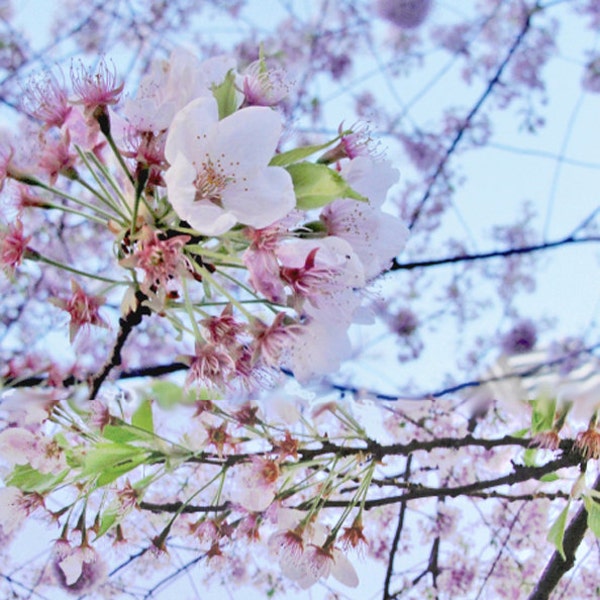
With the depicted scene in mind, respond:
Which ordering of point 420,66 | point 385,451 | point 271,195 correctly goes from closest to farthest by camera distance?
point 271,195 < point 385,451 < point 420,66

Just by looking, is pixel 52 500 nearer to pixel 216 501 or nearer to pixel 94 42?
pixel 216 501

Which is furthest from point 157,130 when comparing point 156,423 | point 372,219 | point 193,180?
point 156,423

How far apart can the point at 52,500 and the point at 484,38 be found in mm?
3232

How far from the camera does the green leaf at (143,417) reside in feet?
2.50

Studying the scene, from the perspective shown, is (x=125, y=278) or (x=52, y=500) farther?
(x=52, y=500)

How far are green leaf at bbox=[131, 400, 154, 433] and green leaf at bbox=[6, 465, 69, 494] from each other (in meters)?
0.09

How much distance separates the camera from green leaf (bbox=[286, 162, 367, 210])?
18.4 inches

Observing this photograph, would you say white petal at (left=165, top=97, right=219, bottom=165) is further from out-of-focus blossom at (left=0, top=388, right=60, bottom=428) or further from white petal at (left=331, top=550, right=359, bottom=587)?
white petal at (left=331, top=550, right=359, bottom=587)

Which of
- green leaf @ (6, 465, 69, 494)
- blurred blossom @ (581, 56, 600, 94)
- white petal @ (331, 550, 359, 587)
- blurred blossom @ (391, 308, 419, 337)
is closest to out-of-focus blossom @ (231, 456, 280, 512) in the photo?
white petal @ (331, 550, 359, 587)

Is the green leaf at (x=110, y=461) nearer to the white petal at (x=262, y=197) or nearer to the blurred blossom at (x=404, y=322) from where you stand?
the white petal at (x=262, y=197)

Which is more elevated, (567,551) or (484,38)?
(484,38)

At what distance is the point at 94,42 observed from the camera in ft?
10.3

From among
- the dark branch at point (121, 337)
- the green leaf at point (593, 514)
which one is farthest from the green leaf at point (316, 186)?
the green leaf at point (593, 514)

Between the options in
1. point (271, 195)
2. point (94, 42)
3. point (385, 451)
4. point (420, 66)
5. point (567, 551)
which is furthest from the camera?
point (420, 66)
